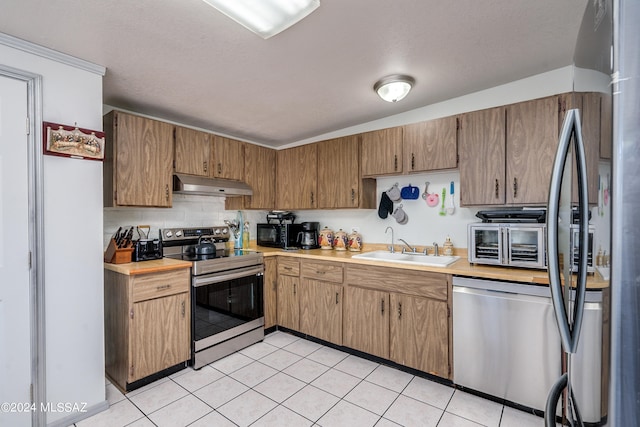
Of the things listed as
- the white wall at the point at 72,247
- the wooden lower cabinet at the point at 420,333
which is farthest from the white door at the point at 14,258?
the wooden lower cabinet at the point at 420,333

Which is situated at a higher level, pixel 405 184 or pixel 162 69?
pixel 162 69

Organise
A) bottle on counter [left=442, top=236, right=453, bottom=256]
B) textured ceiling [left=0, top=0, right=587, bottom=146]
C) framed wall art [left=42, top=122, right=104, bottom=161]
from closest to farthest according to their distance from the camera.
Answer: textured ceiling [left=0, top=0, right=587, bottom=146] → framed wall art [left=42, top=122, right=104, bottom=161] → bottle on counter [left=442, top=236, right=453, bottom=256]

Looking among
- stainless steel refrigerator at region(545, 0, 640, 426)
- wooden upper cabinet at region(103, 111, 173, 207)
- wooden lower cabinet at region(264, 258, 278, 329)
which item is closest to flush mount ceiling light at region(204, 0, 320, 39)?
stainless steel refrigerator at region(545, 0, 640, 426)

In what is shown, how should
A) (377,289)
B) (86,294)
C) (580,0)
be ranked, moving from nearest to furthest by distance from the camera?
(580,0)
(86,294)
(377,289)

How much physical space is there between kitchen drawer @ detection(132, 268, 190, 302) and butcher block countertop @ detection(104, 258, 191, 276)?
0.04 m

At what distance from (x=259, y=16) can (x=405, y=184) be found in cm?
205

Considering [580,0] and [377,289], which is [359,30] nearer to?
[580,0]

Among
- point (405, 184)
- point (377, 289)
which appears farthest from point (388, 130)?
point (377, 289)

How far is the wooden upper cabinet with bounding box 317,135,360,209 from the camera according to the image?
306 centimetres

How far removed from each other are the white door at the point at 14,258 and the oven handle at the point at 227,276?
1029mm

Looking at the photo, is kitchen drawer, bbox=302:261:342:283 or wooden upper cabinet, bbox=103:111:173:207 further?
kitchen drawer, bbox=302:261:342:283

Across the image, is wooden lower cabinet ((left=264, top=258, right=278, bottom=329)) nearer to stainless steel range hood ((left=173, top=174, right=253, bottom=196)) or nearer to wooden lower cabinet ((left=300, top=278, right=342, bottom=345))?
wooden lower cabinet ((left=300, top=278, right=342, bottom=345))

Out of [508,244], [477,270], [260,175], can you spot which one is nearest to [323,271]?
[477,270]

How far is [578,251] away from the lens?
737 mm
